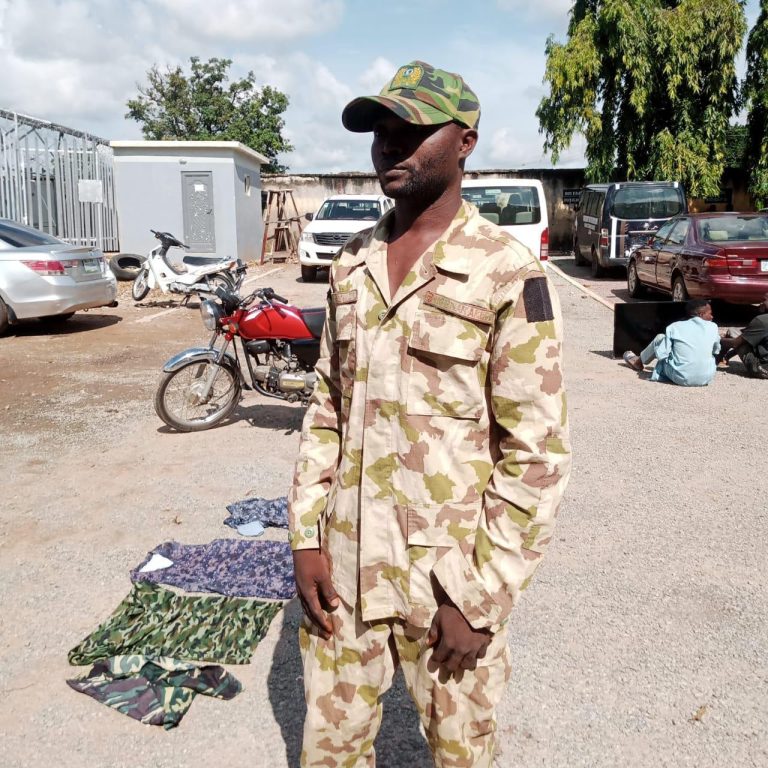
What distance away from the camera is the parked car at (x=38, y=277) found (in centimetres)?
1027

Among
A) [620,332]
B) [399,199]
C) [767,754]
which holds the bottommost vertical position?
[767,754]

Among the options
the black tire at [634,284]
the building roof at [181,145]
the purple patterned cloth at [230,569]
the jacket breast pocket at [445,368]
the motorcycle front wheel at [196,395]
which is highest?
the building roof at [181,145]

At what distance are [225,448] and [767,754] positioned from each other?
4088 mm

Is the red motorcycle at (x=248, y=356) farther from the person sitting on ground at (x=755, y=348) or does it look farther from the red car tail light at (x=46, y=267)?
the red car tail light at (x=46, y=267)

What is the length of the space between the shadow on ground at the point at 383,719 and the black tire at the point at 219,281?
376 cm

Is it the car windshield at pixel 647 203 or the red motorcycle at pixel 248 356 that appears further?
the car windshield at pixel 647 203

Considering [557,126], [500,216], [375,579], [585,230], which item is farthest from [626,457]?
[557,126]

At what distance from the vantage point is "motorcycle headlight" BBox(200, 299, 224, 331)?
6121mm

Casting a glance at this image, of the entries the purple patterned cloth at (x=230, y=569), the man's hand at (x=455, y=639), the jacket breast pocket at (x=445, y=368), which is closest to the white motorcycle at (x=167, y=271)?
the purple patterned cloth at (x=230, y=569)

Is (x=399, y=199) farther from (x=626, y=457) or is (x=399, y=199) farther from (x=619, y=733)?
(x=626, y=457)

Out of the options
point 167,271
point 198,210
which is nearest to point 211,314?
point 167,271

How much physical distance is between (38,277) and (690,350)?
25.8 feet

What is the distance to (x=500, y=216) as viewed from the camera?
1469cm

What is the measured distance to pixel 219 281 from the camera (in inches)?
266
